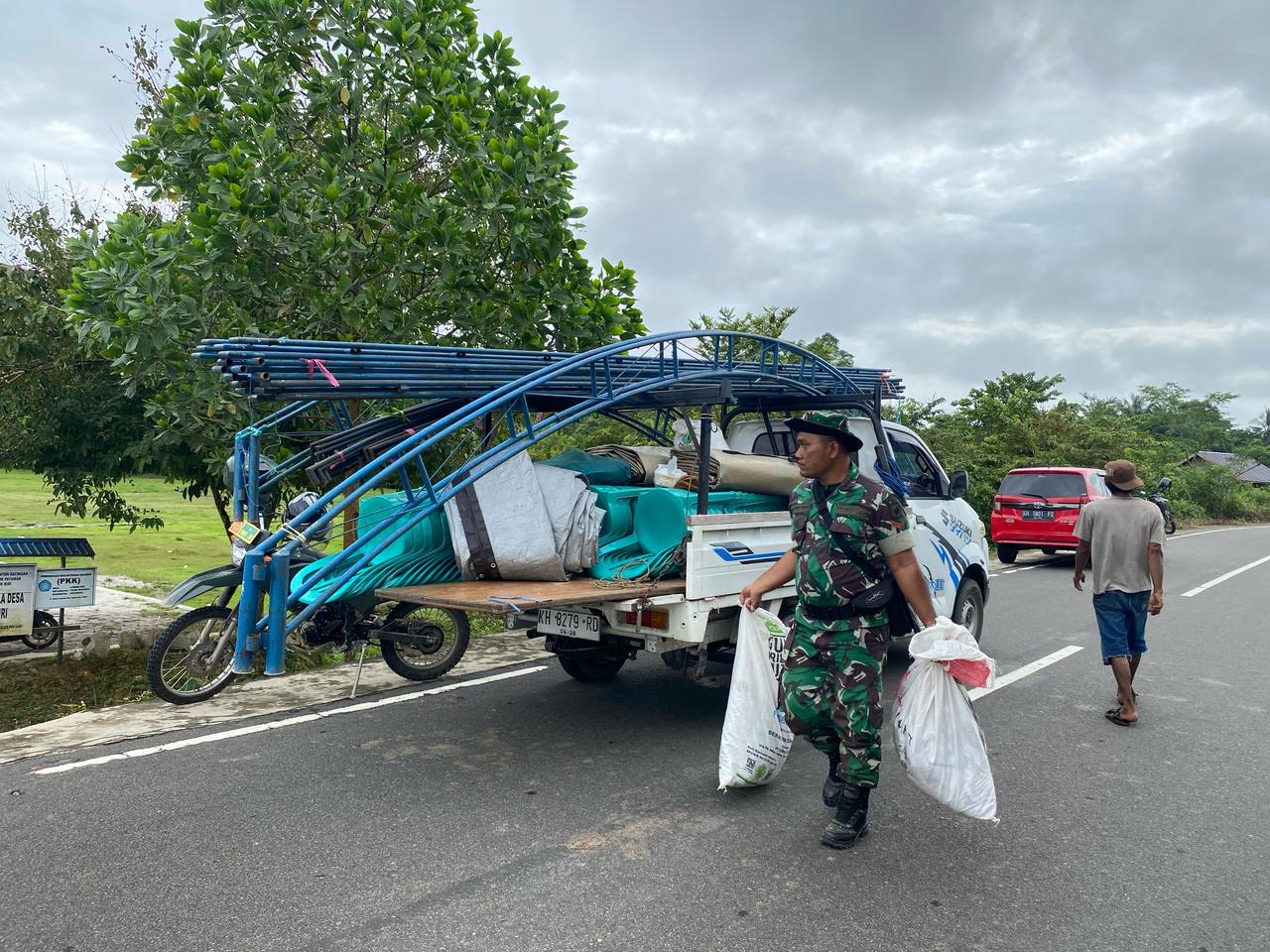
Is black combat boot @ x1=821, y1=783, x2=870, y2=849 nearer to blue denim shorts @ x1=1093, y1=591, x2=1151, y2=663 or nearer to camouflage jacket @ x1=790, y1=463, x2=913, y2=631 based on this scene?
camouflage jacket @ x1=790, y1=463, x2=913, y2=631

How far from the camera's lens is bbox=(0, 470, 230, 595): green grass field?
13253 millimetres

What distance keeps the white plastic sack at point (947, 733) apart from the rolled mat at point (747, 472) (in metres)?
2.20

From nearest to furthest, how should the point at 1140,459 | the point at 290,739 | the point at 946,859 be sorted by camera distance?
the point at 946,859 → the point at 290,739 → the point at 1140,459

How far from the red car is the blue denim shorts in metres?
10.5

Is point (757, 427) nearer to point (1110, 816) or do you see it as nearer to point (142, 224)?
point (1110, 816)

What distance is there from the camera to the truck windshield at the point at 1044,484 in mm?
16109

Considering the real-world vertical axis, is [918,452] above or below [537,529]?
above

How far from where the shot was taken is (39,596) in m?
7.05

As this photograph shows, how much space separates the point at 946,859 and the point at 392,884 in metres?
2.17

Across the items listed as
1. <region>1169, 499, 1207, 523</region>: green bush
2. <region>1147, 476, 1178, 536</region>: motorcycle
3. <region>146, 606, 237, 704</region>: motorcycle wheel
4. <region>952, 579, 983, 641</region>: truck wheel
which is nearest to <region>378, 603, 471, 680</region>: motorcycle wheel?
<region>146, 606, 237, 704</region>: motorcycle wheel

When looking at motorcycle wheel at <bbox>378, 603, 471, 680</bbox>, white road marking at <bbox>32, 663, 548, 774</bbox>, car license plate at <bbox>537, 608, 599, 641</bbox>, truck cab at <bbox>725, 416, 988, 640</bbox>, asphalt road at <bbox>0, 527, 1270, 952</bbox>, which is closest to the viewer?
asphalt road at <bbox>0, 527, 1270, 952</bbox>

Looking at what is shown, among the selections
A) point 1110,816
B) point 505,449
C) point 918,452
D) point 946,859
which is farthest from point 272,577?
point 918,452

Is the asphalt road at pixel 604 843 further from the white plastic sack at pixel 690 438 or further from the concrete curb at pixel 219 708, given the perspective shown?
the white plastic sack at pixel 690 438

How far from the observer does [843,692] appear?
383 centimetres
